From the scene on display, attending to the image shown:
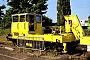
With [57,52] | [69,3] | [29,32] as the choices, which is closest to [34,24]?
[29,32]

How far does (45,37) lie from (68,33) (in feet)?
5.14

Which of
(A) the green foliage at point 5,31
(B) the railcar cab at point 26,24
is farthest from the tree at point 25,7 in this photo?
(B) the railcar cab at point 26,24

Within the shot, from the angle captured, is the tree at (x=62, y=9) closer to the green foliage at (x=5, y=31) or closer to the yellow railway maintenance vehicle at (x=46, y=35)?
the green foliage at (x=5, y=31)

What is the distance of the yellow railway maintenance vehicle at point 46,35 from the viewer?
41.8ft

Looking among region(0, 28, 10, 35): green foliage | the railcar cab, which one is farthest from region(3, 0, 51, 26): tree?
the railcar cab

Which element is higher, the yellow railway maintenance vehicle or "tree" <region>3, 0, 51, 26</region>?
"tree" <region>3, 0, 51, 26</region>

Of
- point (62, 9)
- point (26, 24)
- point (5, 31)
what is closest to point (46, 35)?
point (26, 24)

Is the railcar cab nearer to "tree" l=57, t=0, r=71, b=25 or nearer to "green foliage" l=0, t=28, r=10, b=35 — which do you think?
"tree" l=57, t=0, r=71, b=25

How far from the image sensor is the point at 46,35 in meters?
13.1

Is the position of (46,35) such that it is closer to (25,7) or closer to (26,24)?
(26,24)

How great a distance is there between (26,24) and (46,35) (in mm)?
2876

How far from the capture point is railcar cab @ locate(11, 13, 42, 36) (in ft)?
50.8

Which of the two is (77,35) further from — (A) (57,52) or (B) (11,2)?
(B) (11,2)

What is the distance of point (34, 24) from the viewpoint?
15828 millimetres
